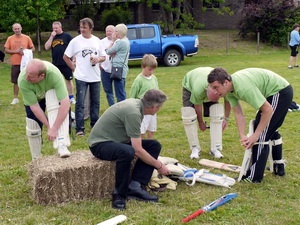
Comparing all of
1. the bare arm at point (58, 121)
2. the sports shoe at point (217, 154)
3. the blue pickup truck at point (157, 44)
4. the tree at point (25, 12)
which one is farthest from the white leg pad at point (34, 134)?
the tree at point (25, 12)

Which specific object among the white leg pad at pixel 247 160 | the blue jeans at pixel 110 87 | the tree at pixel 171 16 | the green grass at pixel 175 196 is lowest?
Answer: the green grass at pixel 175 196

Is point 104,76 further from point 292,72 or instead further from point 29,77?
point 292,72

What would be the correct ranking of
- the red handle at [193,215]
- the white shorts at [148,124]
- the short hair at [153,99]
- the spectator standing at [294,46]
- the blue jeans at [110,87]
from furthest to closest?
the spectator standing at [294,46] → the blue jeans at [110,87] → the white shorts at [148,124] → the short hair at [153,99] → the red handle at [193,215]

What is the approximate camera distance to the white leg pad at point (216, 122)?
20.4ft

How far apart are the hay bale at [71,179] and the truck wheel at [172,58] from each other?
14.2 metres

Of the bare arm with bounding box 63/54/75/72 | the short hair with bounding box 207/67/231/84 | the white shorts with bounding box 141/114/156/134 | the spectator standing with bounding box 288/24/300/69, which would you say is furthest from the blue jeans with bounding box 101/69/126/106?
the spectator standing with bounding box 288/24/300/69

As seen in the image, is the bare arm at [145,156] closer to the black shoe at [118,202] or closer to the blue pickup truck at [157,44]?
the black shoe at [118,202]

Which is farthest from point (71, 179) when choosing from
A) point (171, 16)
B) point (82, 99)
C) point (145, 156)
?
point (171, 16)

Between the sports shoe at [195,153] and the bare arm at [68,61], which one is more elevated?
the bare arm at [68,61]

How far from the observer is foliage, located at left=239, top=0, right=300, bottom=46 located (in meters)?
25.7

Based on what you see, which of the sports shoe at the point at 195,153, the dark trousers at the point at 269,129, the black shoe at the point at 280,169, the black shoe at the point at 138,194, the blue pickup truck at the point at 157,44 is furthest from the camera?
the blue pickup truck at the point at 157,44

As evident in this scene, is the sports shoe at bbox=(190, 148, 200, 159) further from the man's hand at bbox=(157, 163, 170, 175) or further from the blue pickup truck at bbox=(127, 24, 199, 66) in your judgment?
the blue pickup truck at bbox=(127, 24, 199, 66)

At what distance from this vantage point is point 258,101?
471 centimetres

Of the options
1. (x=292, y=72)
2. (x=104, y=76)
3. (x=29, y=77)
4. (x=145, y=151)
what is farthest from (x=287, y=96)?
(x=292, y=72)
